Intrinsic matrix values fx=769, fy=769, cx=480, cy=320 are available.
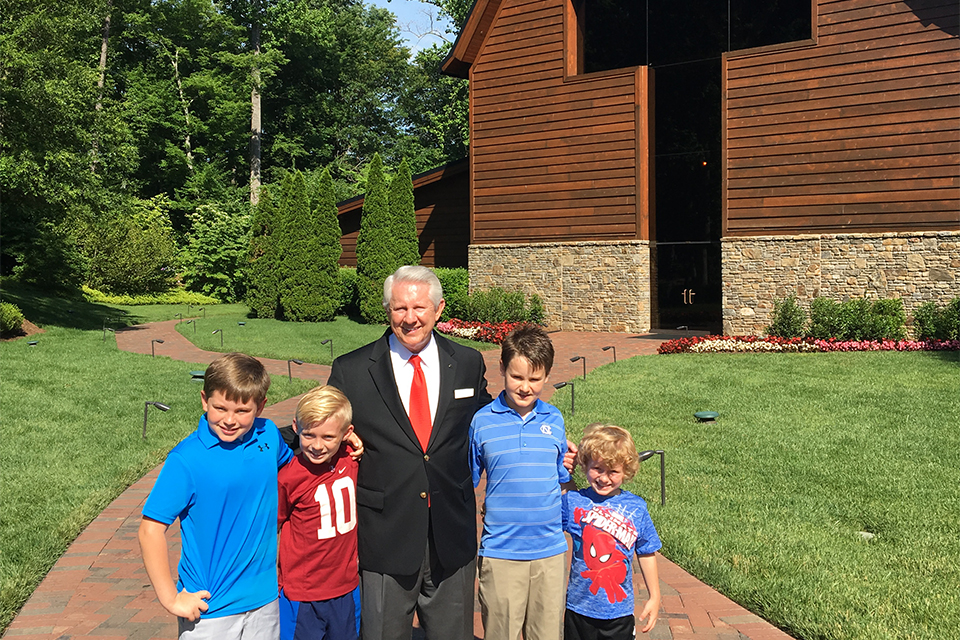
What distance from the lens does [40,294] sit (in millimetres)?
25047

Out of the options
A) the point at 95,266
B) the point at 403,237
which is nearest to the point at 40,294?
the point at 95,266

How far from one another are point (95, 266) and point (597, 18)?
21492 millimetres

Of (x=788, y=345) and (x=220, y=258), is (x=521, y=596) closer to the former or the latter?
(x=788, y=345)

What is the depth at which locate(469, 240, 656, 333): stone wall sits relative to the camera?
20.2m

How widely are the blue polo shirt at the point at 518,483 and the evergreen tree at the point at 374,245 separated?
20.2 meters

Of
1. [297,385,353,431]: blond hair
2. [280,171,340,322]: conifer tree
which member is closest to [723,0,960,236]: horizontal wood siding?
[280,171,340,322]: conifer tree

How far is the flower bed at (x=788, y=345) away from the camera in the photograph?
1535 centimetres

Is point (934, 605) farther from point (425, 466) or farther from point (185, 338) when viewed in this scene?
point (185, 338)

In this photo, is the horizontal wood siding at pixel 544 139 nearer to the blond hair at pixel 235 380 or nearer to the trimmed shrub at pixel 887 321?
the trimmed shrub at pixel 887 321

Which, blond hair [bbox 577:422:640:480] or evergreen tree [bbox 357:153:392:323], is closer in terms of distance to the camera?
blond hair [bbox 577:422:640:480]

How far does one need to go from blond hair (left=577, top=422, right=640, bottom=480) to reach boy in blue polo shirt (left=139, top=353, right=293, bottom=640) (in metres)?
1.29

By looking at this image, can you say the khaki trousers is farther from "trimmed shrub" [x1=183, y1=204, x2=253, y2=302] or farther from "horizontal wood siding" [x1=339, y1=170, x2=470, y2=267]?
"trimmed shrub" [x1=183, y1=204, x2=253, y2=302]

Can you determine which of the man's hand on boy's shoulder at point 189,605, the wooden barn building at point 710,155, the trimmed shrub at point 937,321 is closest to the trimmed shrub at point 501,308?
the wooden barn building at point 710,155

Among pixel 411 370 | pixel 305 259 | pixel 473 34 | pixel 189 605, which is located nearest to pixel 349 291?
pixel 305 259
